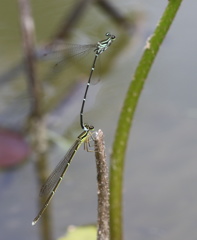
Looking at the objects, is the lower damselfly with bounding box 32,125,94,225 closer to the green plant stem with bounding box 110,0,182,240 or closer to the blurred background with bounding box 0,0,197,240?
the green plant stem with bounding box 110,0,182,240

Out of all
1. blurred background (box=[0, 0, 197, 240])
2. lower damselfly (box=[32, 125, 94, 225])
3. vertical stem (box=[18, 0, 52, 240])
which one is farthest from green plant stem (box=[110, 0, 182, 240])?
vertical stem (box=[18, 0, 52, 240])

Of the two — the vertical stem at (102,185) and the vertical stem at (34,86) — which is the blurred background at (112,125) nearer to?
the vertical stem at (34,86)

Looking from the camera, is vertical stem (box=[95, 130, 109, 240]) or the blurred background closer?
vertical stem (box=[95, 130, 109, 240])

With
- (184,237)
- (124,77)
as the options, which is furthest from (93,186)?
(124,77)

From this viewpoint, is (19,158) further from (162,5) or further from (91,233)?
(162,5)

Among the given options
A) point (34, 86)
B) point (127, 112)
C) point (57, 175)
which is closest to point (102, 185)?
point (127, 112)
